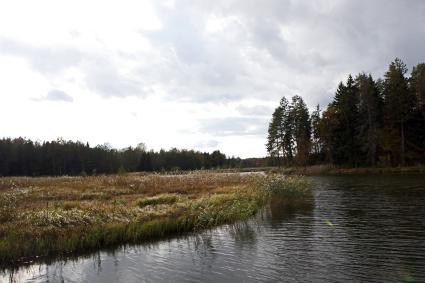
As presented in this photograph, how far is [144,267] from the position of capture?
39.8 feet

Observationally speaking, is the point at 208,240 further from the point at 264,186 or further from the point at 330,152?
the point at 330,152

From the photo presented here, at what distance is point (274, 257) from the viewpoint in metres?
Answer: 12.6

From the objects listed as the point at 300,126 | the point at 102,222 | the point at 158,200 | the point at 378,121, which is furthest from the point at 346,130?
the point at 102,222

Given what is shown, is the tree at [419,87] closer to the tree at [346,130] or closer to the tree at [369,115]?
the tree at [369,115]

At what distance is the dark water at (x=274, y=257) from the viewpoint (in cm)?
1080

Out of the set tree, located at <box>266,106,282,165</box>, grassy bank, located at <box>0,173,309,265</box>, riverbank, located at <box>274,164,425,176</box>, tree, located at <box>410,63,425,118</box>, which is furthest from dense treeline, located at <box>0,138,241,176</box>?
grassy bank, located at <box>0,173,309,265</box>

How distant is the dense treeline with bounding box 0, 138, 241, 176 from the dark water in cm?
7559

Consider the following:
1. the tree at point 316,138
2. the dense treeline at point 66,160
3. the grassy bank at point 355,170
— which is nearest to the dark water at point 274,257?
the grassy bank at point 355,170

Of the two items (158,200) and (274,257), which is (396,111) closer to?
(158,200)

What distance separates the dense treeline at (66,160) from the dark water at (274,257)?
248 ft

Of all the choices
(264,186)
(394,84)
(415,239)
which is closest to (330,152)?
(394,84)

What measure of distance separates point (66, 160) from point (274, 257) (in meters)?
115

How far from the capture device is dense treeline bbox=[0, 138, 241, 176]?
353 ft

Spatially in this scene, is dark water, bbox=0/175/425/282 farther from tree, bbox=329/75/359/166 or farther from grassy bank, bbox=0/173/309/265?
tree, bbox=329/75/359/166
